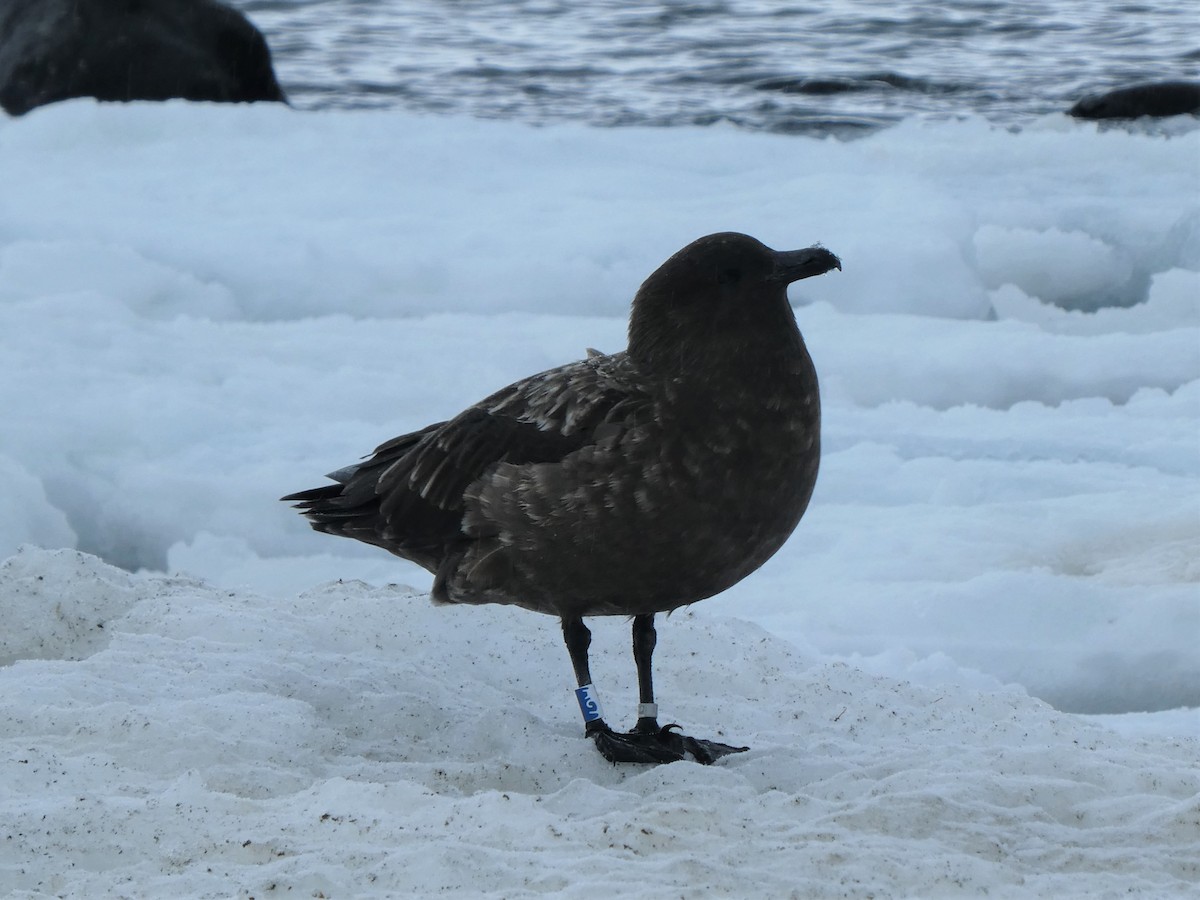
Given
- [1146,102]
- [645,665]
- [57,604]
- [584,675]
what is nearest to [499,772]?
[584,675]

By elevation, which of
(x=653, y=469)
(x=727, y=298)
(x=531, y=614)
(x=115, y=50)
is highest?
(x=727, y=298)

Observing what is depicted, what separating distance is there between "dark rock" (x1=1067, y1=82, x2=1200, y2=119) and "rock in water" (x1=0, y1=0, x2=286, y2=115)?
27.6 feet

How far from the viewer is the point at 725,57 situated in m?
18.1

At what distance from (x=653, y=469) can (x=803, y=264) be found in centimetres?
68

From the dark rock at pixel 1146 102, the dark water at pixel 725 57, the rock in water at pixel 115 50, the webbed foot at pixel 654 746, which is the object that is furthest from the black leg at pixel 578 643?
the dark rock at pixel 1146 102

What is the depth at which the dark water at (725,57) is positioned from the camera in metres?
15.9

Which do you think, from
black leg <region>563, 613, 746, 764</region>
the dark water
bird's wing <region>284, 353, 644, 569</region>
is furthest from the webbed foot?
the dark water

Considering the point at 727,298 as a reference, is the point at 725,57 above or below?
below

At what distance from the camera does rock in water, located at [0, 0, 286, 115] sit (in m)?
13.5

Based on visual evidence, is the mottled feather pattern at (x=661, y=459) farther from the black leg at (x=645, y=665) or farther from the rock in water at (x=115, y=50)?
the rock in water at (x=115, y=50)

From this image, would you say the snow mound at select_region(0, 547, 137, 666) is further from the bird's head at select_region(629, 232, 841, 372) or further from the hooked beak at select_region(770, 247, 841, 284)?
the hooked beak at select_region(770, 247, 841, 284)

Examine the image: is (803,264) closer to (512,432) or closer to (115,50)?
(512,432)

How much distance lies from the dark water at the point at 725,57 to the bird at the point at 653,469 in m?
11.4

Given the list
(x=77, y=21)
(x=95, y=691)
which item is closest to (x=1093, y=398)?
(x=95, y=691)
